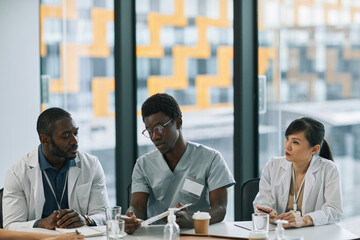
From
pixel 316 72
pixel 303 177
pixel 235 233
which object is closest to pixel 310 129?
pixel 303 177

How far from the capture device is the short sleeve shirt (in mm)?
3295

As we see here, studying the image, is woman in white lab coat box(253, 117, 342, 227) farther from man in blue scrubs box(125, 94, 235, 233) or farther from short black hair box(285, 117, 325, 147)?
man in blue scrubs box(125, 94, 235, 233)

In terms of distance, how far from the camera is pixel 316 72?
3.78 m

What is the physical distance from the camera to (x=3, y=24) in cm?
493

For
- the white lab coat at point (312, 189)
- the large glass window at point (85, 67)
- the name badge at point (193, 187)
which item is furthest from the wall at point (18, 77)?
the white lab coat at point (312, 189)

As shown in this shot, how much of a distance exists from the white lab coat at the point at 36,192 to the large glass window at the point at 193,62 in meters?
1.20

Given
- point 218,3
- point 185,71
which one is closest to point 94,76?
point 185,71

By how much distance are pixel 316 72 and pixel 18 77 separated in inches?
107

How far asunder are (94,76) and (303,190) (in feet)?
7.78

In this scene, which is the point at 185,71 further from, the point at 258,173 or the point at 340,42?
the point at 340,42

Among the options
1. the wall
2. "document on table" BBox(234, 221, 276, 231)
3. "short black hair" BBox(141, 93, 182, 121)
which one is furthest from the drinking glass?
the wall

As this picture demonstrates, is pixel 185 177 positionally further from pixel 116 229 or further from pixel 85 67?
pixel 85 67

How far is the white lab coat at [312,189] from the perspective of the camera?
3000 mm

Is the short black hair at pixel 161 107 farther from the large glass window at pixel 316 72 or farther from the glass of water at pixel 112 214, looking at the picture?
the large glass window at pixel 316 72
